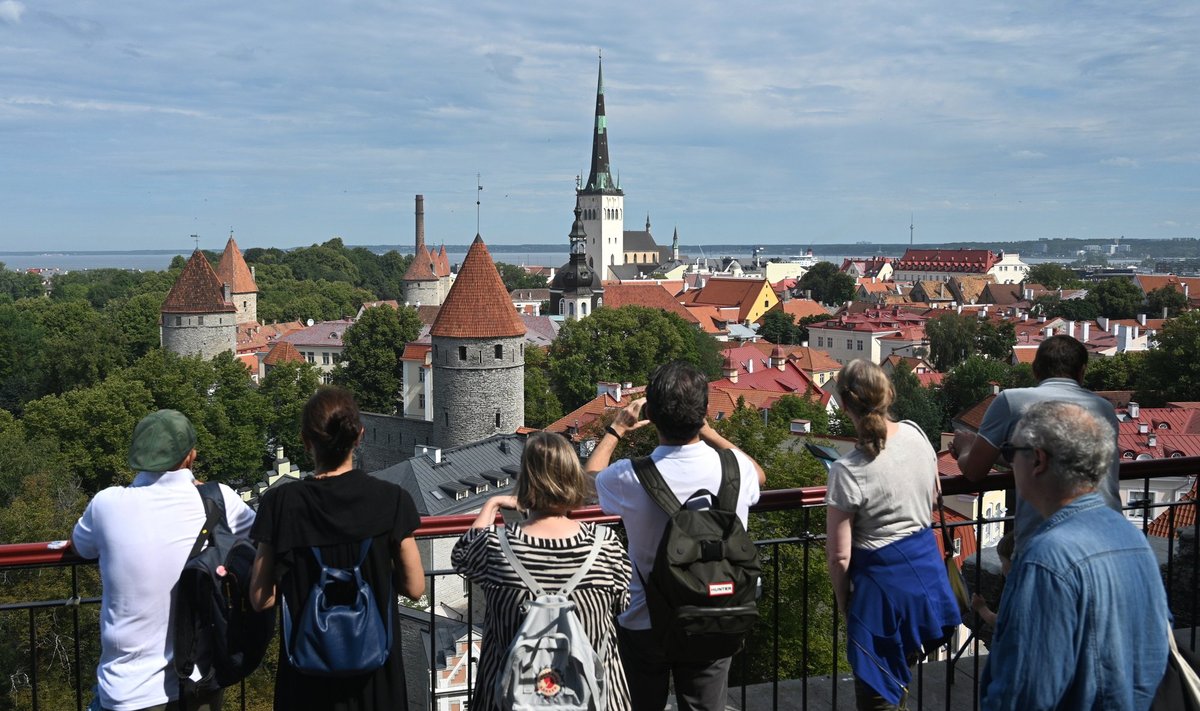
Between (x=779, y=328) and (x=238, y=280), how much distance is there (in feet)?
118

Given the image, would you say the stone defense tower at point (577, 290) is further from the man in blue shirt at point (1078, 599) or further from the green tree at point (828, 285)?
the man in blue shirt at point (1078, 599)

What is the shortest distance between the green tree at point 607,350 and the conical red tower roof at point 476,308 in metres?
9.93

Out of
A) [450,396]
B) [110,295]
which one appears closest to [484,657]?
[450,396]

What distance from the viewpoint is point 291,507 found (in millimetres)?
2836

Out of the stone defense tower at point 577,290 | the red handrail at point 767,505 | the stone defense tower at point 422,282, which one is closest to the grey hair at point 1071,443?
the red handrail at point 767,505

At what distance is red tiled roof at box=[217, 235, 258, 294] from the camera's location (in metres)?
60.3

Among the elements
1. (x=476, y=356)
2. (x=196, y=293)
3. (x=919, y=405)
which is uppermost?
(x=196, y=293)

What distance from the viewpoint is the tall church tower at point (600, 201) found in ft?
340

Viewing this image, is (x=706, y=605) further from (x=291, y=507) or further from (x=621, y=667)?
(x=291, y=507)

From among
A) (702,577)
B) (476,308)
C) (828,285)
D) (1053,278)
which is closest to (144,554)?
(702,577)

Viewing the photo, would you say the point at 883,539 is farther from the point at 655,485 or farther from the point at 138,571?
the point at 138,571

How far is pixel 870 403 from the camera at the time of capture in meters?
3.16

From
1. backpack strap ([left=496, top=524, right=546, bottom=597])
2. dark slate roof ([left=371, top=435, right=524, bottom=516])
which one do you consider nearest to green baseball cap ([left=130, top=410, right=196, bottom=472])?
backpack strap ([left=496, top=524, right=546, bottom=597])

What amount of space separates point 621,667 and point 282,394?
39.1 m
